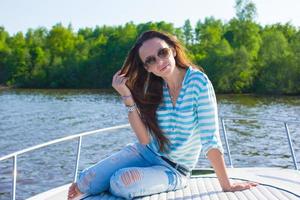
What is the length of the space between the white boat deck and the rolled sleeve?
0.34m

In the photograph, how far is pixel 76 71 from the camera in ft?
263

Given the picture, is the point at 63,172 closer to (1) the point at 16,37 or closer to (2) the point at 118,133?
(2) the point at 118,133

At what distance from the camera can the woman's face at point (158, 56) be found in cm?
311

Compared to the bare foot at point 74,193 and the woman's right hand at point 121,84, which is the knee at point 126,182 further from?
the woman's right hand at point 121,84

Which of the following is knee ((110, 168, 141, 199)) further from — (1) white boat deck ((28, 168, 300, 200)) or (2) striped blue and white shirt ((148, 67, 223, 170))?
(2) striped blue and white shirt ((148, 67, 223, 170))

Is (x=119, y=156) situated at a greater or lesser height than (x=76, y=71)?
greater

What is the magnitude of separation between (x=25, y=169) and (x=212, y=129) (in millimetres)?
14127

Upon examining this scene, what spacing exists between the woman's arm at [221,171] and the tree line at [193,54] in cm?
5467

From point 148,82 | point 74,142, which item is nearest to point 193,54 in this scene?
point 74,142

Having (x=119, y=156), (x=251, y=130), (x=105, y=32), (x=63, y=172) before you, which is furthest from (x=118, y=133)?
(x=105, y=32)

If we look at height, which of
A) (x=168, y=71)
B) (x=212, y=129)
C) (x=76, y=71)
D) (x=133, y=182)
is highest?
(x=168, y=71)

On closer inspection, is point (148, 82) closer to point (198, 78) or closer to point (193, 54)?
point (198, 78)

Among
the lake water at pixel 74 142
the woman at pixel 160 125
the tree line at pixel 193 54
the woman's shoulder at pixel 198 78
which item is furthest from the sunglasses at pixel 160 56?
the tree line at pixel 193 54

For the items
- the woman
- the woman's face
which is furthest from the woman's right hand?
the woman's face
